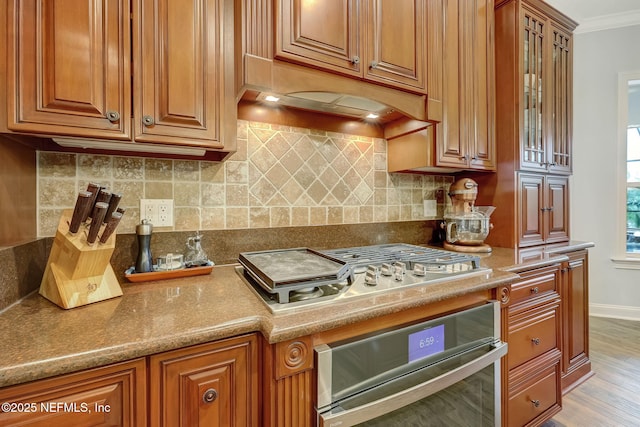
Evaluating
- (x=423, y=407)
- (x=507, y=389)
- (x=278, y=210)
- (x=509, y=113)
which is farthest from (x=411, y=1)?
(x=507, y=389)

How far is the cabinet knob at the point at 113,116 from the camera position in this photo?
85 cm

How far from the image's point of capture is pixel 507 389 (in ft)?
4.15

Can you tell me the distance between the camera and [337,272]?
0.91 metres

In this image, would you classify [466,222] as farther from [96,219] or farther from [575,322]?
[96,219]

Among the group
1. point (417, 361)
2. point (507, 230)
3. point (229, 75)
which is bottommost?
point (417, 361)

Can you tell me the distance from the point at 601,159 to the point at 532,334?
2.69m

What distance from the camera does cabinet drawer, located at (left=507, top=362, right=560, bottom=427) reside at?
1.33 m

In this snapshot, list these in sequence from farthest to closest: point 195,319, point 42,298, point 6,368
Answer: point 42,298 → point 195,319 → point 6,368

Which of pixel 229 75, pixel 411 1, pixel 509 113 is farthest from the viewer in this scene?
pixel 509 113

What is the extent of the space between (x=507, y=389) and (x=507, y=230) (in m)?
0.92

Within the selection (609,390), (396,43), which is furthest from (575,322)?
(396,43)

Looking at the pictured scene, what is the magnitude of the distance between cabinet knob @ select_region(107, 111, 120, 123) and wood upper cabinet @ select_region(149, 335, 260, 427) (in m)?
0.69

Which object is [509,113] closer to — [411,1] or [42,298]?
[411,1]

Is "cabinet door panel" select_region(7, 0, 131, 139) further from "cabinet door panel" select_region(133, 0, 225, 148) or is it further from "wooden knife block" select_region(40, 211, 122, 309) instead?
"wooden knife block" select_region(40, 211, 122, 309)
